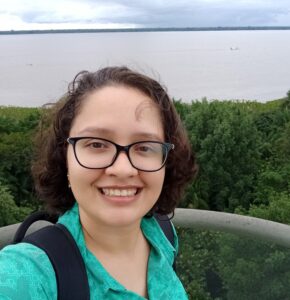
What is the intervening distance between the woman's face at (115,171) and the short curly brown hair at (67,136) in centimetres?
8

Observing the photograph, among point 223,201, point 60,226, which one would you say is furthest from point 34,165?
point 223,201

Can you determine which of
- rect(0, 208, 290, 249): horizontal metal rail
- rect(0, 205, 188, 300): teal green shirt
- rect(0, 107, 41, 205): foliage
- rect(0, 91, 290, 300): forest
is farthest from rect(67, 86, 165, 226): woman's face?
rect(0, 107, 41, 205): foliage

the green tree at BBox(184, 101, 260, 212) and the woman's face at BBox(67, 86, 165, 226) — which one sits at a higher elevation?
→ the woman's face at BBox(67, 86, 165, 226)

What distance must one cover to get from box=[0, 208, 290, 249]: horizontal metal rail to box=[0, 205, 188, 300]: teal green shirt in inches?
14.6

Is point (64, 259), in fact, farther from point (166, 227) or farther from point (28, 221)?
point (166, 227)

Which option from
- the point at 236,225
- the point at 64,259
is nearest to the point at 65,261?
the point at 64,259

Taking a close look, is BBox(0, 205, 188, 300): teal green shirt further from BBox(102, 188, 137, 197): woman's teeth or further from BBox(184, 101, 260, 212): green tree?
BBox(184, 101, 260, 212): green tree

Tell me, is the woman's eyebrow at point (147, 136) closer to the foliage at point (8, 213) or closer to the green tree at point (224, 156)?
the foliage at point (8, 213)

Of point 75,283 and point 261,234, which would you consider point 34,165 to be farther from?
point 261,234

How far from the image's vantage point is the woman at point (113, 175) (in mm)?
1444

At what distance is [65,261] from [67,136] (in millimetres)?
452

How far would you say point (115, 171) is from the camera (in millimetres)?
1438

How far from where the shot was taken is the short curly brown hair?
63.9 inches

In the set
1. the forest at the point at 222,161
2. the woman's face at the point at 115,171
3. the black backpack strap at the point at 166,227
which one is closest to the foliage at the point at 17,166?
the forest at the point at 222,161
